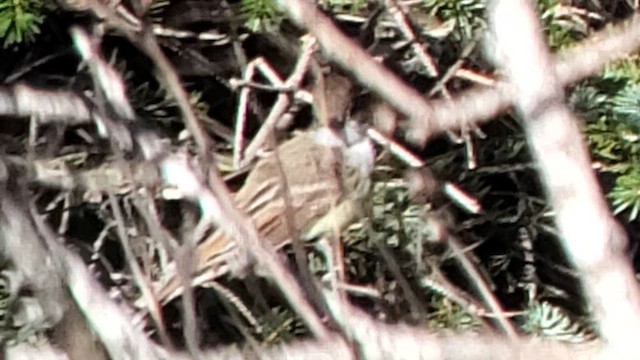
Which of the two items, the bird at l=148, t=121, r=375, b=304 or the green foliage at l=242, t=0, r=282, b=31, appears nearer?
the bird at l=148, t=121, r=375, b=304

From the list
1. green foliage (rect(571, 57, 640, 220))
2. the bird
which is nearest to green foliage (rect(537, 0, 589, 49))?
green foliage (rect(571, 57, 640, 220))

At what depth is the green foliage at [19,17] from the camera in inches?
39.6

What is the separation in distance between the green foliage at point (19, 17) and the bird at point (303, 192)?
0.23 m

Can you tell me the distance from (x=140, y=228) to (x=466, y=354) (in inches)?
18.9

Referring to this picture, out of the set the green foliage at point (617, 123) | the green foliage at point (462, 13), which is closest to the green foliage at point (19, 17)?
the green foliage at point (462, 13)

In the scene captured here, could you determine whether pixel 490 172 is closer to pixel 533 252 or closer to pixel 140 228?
pixel 533 252

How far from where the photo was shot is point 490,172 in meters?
1.14

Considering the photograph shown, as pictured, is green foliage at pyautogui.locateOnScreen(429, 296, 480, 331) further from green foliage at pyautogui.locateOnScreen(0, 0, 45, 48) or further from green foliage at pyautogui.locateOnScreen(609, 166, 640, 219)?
green foliage at pyautogui.locateOnScreen(0, 0, 45, 48)

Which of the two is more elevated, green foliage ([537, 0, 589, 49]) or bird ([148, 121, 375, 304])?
green foliage ([537, 0, 589, 49])

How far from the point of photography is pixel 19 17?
101cm

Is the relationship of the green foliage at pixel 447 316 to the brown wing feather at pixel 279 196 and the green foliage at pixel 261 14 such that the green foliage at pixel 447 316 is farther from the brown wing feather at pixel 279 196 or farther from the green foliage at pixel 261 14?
the green foliage at pixel 261 14

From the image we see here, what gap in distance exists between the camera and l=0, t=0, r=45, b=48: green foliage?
100 cm

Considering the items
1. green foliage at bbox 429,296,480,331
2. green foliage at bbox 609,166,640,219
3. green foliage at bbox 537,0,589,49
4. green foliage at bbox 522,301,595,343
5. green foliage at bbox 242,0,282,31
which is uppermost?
green foliage at bbox 242,0,282,31

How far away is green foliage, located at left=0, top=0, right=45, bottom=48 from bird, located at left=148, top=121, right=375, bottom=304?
0.23 m
